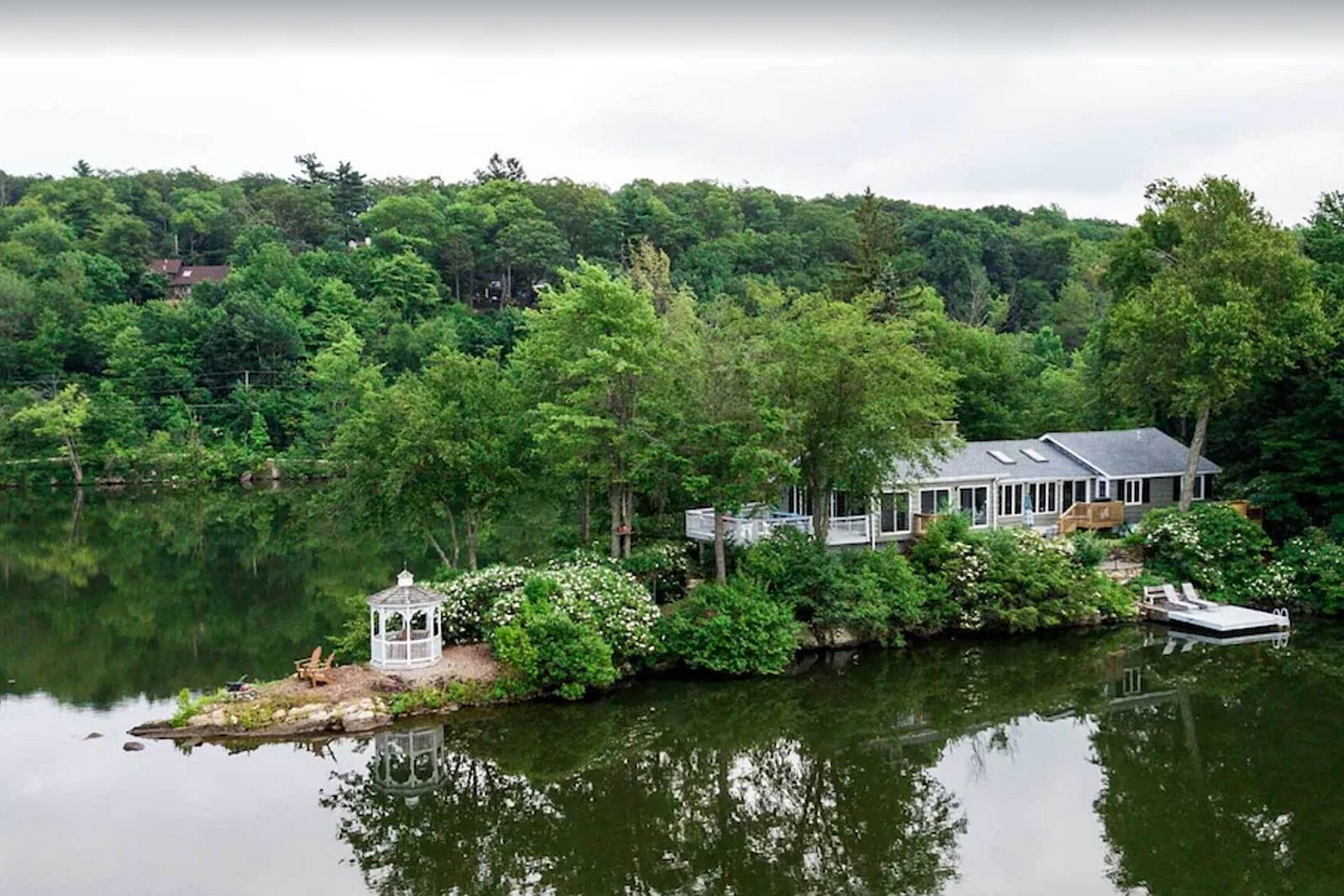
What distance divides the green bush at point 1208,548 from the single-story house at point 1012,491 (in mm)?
1943

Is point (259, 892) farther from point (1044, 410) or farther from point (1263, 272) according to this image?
point (1044, 410)

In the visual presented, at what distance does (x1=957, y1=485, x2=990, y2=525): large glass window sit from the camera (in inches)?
1081

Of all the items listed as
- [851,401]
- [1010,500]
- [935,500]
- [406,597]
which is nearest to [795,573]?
[851,401]

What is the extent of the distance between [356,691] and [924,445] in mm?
13055

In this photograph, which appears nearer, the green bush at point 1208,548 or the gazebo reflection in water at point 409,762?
the gazebo reflection in water at point 409,762

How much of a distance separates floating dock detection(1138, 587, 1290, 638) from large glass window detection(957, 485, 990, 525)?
4.37m

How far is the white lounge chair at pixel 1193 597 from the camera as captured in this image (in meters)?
24.5

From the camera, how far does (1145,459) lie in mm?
30516

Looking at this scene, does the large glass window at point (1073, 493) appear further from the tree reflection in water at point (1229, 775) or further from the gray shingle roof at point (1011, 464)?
the tree reflection in water at point (1229, 775)

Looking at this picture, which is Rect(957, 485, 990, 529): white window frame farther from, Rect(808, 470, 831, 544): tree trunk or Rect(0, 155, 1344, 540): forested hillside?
Rect(0, 155, 1344, 540): forested hillside

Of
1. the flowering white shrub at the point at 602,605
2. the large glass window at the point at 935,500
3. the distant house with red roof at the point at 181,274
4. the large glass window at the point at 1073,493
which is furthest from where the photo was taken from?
the distant house with red roof at the point at 181,274

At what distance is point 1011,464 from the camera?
28.5m

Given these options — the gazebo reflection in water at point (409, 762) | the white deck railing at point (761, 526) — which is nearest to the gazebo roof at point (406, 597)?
the gazebo reflection in water at point (409, 762)

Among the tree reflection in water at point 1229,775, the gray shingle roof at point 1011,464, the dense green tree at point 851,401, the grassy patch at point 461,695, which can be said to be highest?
the dense green tree at point 851,401
